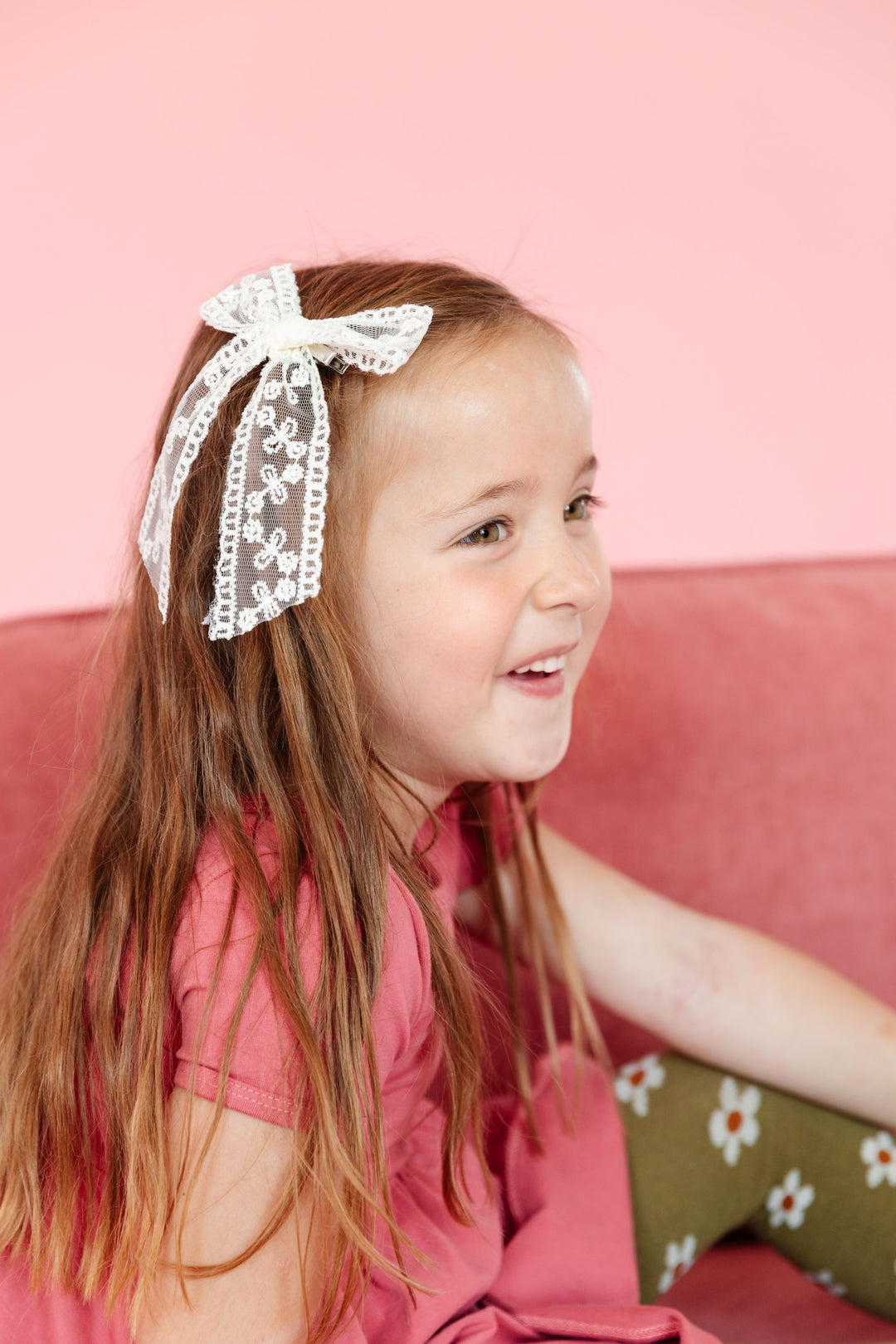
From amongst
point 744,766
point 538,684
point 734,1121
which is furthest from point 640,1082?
point 538,684

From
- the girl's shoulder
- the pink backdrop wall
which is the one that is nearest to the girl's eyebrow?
the girl's shoulder

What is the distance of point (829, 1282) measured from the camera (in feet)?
3.28

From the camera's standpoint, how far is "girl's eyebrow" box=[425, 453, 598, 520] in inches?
32.0

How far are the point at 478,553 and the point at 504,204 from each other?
1.03 m

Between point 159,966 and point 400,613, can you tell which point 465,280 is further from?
point 159,966

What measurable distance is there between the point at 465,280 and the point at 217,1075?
552 millimetres

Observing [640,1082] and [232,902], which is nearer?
[232,902]

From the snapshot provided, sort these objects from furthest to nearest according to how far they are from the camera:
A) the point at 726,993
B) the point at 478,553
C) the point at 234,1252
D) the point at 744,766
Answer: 1. the point at 744,766
2. the point at 726,993
3. the point at 478,553
4. the point at 234,1252

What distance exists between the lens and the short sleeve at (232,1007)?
73 cm

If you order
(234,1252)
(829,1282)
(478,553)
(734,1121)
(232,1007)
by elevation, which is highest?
(478,553)

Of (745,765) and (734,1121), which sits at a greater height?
(745,765)

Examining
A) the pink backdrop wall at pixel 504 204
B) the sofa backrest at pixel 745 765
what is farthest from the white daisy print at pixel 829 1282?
the pink backdrop wall at pixel 504 204

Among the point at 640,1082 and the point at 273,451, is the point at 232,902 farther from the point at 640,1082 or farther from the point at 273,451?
the point at 640,1082

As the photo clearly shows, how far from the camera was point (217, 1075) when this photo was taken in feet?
2.40
